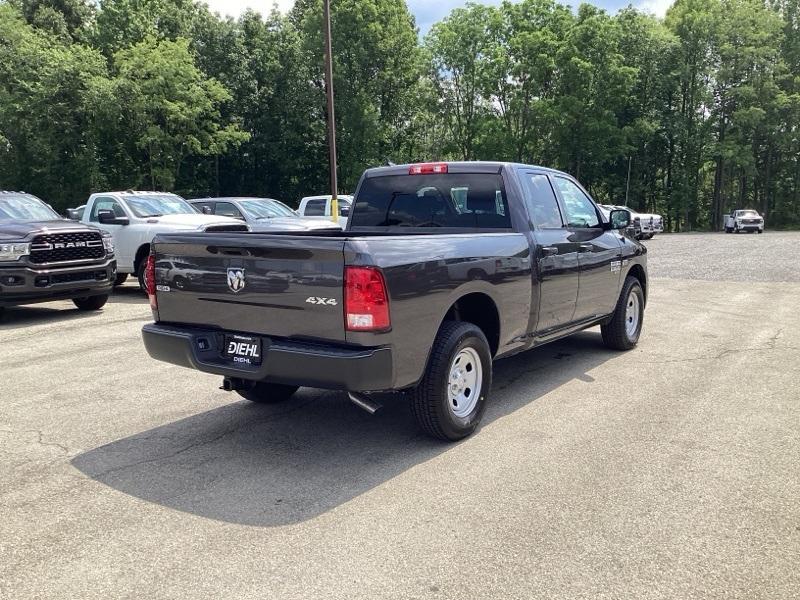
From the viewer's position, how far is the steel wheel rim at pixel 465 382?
4.61 m

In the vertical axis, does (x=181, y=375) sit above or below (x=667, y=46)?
below

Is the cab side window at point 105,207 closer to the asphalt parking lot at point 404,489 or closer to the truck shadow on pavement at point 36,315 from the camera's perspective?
the truck shadow on pavement at point 36,315

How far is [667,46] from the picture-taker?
1962 inches

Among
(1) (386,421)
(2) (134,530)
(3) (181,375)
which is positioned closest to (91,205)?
(3) (181,375)

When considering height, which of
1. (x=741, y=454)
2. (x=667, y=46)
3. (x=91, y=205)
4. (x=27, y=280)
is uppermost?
(x=667, y=46)

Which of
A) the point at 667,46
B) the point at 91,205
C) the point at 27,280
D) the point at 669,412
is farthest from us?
the point at 667,46

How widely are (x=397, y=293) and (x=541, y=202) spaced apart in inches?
96.1

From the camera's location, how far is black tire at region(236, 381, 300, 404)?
5.46 meters

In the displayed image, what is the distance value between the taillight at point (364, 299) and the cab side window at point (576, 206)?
2993mm

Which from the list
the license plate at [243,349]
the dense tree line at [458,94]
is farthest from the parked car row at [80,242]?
the dense tree line at [458,94]

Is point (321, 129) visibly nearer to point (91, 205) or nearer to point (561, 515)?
point (91, 205)

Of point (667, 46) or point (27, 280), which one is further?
point (667, 46)

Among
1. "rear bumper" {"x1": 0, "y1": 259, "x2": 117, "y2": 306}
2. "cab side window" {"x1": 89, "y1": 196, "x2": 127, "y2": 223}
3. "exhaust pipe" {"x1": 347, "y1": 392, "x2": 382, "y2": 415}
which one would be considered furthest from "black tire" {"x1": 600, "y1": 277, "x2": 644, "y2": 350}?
"cab side window" {"x1": 89, "y1": 196, "x2": 127, "y2": 223}

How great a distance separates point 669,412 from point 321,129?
42.6m
